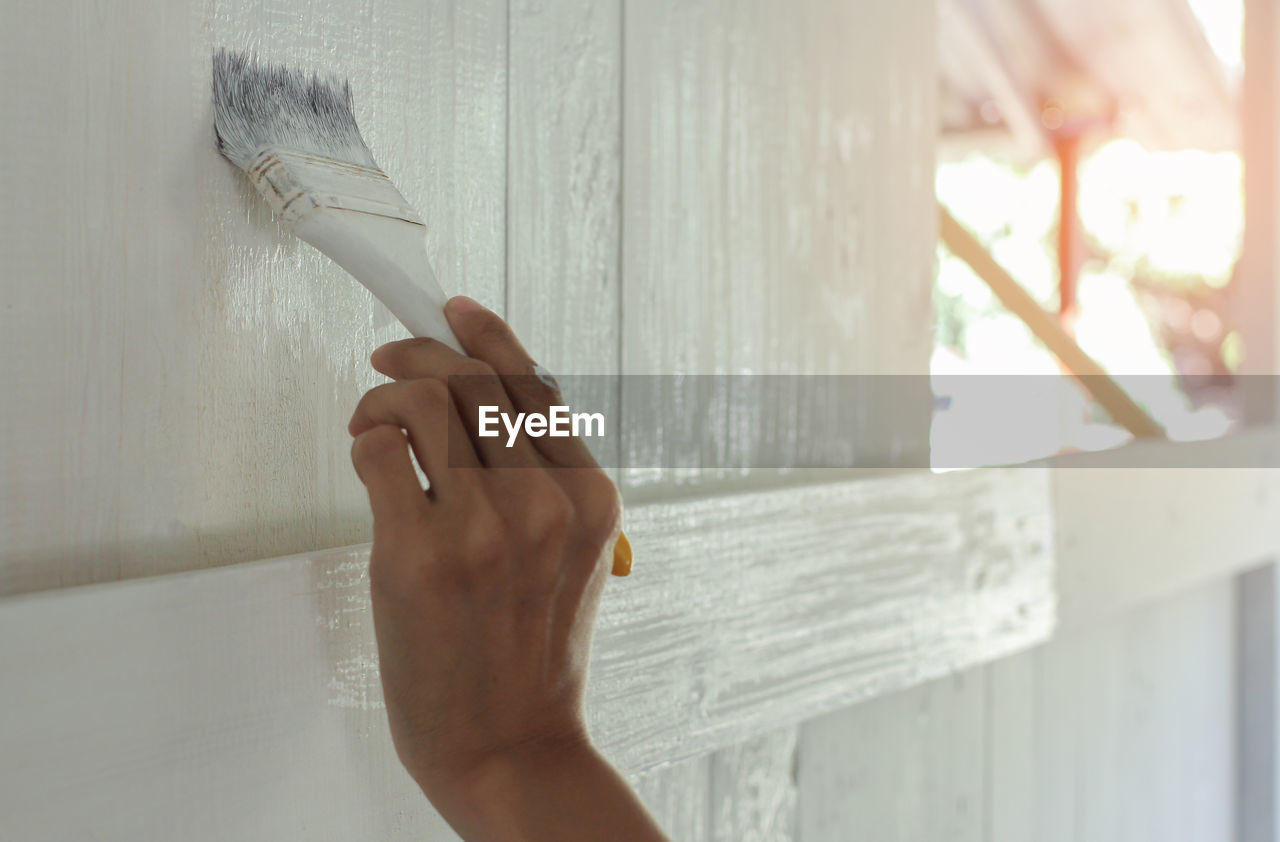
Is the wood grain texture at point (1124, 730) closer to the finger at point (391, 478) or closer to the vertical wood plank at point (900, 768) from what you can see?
the vertical wood plank at point (900, 768)

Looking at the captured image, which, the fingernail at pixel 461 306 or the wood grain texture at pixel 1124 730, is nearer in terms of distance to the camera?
the fingernail at pixel 461 306

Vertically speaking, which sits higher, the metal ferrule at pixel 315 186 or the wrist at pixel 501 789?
the metal ferrule at pixel 315 186

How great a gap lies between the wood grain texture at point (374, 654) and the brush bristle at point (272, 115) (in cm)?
16

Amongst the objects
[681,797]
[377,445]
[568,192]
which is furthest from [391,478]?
[681,797]

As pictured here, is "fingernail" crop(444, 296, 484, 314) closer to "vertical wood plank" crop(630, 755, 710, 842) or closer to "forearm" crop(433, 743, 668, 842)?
"forearm" crop(433, 743, 668, 842)

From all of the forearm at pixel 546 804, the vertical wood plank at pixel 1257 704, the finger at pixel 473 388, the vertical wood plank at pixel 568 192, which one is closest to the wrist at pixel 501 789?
the forearm at pixel 546 804

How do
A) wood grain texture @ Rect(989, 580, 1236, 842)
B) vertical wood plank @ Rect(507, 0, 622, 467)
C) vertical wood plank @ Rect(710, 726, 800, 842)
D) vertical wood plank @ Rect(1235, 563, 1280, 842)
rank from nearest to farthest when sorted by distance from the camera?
vertical wood plank @ Rect(507, 0, 622, 467) < vertical wood plank @ Rect(710, 726, 800, 842) < wood grain texture @ Rect(989, 580, 1236, 842) < vertical wood plank @ Rect(1235, 563, 1280, 842)

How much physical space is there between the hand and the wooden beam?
2.07ft

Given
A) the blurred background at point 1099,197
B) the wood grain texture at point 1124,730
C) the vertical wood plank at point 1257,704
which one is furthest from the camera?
the blurred background at point 1099,197

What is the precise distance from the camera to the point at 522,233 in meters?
0.53

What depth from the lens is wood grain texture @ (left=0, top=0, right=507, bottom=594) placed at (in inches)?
14.5

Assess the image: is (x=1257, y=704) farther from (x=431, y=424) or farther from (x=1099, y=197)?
(x=1099, y=197)

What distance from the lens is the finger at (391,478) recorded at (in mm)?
361

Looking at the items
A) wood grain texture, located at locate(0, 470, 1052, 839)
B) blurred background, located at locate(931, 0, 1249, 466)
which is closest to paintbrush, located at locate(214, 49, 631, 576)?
wood grain texture, located at locate(0, 470, 1052, 839)
